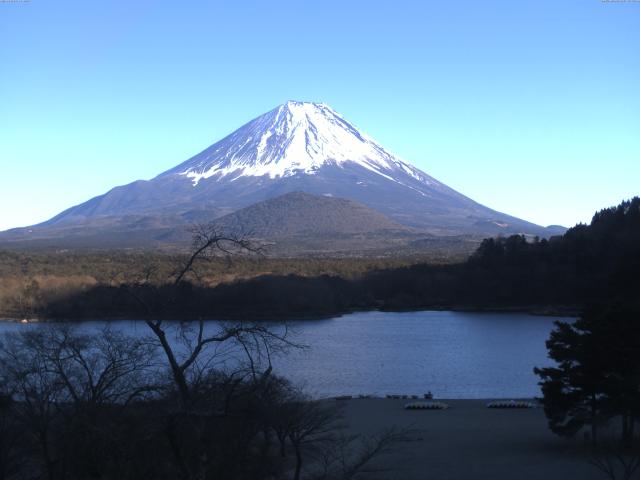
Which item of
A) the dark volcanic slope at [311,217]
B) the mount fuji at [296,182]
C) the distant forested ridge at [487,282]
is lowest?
the distant forested ridge at [487,282]

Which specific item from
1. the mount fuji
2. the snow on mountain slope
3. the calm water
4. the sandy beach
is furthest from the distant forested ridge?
the snow on mountain slope

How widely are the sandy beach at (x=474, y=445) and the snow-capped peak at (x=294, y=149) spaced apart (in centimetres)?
10542

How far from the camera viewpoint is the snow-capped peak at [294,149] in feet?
403

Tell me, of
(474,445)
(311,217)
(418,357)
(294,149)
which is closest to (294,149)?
(294,149)

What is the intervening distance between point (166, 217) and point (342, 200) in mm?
20715

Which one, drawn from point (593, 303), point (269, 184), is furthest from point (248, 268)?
point (269, 184)

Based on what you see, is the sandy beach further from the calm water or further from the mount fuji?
the mount fuji

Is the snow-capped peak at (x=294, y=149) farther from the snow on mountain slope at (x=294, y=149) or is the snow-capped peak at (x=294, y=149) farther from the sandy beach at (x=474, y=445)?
the sandy beach at (x=474, y=445)

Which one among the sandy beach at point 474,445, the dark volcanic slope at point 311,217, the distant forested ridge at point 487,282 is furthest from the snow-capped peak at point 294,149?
the sandy beach at point 474,445

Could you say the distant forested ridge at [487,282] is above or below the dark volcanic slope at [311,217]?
below

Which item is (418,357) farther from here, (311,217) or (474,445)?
(311,217)

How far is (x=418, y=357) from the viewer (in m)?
24.9

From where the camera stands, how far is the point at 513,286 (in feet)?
145

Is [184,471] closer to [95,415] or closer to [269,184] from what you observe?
[95,415]
